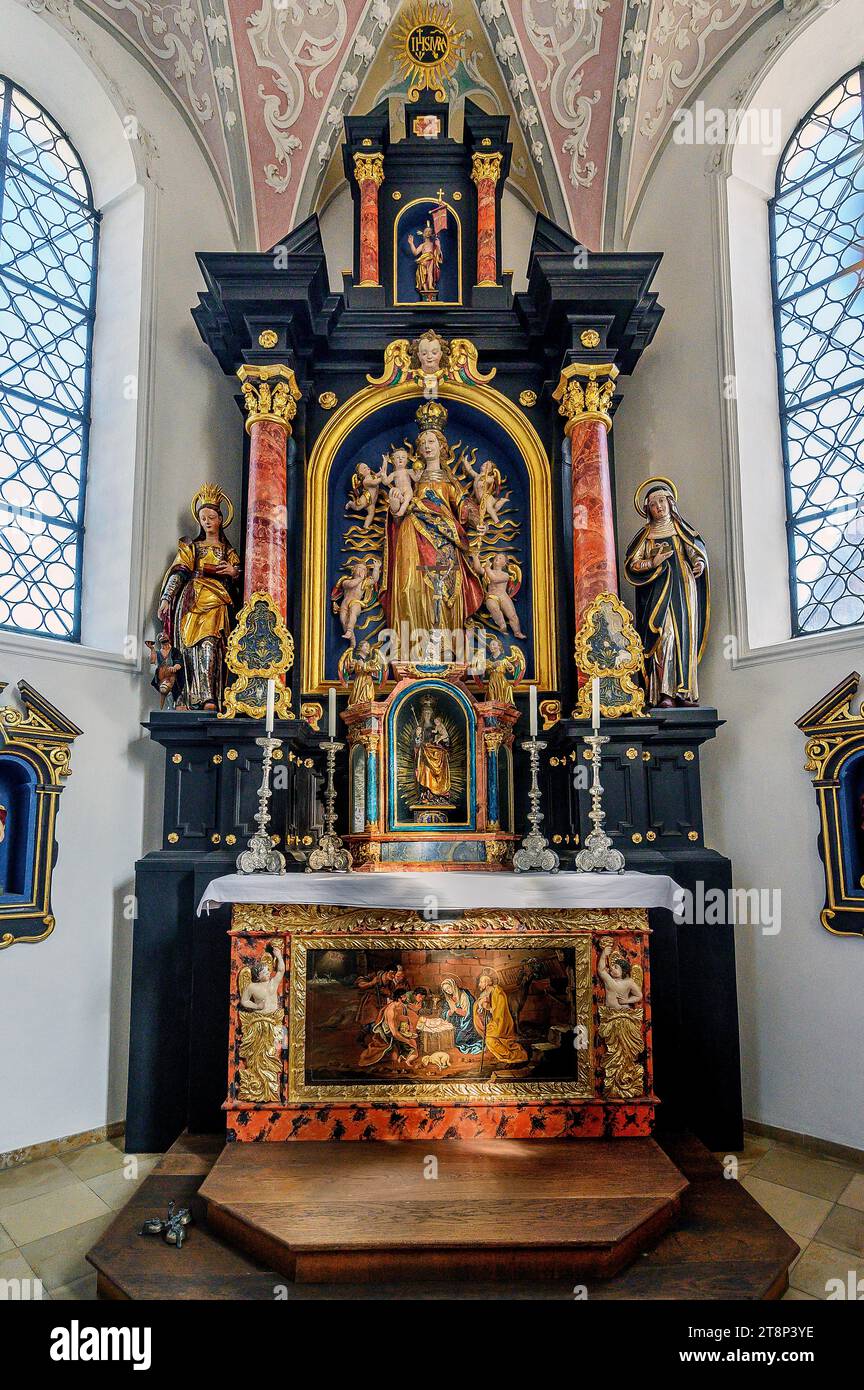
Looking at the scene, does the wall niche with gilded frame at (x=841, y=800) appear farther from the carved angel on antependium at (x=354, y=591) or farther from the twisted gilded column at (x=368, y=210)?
the twisted gilded column at (x=368, y=210)

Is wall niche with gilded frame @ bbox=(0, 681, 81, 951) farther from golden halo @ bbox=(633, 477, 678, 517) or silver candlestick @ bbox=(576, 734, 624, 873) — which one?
golden halo @ bbox=(633, 477, 678, 517)

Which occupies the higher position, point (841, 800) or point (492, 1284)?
point (841, 800)

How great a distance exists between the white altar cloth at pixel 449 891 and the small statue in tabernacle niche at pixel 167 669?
1853mm

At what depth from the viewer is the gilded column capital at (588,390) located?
6.40 m

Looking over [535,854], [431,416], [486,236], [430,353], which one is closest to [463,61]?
[486,236]

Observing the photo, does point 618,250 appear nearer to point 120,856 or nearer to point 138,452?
point 138,452

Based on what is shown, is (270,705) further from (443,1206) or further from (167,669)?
(443,1206)

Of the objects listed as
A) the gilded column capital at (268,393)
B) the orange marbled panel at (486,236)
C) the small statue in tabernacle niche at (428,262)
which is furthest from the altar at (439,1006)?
the orange marbled panel at (486,236)

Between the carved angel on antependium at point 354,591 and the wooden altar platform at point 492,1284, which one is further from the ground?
the carved angel on antependium at point 354,591

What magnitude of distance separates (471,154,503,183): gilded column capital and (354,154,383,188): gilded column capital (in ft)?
2.63

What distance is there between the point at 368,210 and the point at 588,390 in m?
2.44

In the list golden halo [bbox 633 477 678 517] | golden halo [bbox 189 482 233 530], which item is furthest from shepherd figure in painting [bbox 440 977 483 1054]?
golden halo [bbox 189 482 233 530]

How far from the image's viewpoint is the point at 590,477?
248 inches

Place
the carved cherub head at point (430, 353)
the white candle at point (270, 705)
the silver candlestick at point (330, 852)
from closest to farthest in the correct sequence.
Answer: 1. the white candle at point (270, 705)
2. the silver candlestick at point (330, 852)
3. the carved cherub head at point (430, 353)
